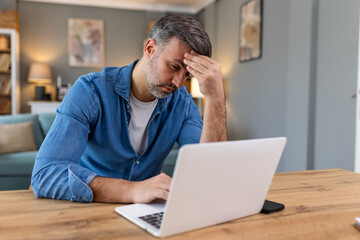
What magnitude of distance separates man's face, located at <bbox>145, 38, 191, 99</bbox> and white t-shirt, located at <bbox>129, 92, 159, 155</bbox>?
0.08m

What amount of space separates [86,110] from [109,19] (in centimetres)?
503

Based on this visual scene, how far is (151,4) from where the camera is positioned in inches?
225

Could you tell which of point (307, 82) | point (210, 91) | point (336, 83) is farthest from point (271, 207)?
point (307, 82)

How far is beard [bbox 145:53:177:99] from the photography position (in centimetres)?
119

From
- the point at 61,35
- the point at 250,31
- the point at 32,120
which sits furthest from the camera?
the point at 61,35

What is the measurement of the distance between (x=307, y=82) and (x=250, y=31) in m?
1.25

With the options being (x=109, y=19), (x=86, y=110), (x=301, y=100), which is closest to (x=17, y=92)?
(x=109, y=19)

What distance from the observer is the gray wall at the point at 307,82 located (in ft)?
8.64

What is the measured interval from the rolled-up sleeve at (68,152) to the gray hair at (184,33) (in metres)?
0.31

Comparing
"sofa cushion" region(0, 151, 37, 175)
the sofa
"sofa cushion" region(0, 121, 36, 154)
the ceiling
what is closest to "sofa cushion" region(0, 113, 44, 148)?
the sofa

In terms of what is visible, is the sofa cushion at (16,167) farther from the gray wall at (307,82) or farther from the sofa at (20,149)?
the gray wall at (307,82)

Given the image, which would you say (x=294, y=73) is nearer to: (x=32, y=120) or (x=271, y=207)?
(x=271, y=207)

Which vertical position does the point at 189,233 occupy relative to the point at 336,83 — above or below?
below

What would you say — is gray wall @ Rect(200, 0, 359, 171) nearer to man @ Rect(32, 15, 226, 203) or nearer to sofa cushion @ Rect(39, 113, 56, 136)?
man @ Rect(32, 15, 226, 203)
